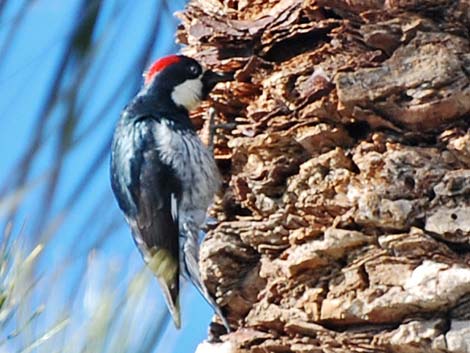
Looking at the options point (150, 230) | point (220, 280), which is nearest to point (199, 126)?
point (150, 230)

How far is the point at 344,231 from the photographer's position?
166cm

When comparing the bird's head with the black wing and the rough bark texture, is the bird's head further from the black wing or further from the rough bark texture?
the rough bark texture

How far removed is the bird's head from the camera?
2.16 metres

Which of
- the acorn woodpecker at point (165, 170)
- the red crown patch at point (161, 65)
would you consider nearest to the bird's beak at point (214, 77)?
the acorn woodpecker at point (165, 170)

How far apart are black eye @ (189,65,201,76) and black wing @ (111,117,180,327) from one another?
311 millimetres

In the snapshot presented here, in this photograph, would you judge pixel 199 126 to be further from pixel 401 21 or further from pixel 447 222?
pixel 447 222

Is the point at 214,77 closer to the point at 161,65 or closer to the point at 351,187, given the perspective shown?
the point at 351,187

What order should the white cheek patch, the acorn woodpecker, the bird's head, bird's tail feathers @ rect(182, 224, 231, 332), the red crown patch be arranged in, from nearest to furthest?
the bird's head → bird's tail feathers @ rect(182, 224, 231, 332) → the white cheek patch → the acorn woodpecker → the red crown patch

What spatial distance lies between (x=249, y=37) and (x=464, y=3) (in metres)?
0.43

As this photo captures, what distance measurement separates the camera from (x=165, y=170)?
2.72 m

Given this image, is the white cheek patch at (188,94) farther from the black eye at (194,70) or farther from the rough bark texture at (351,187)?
the rough bark texture at (351,187)

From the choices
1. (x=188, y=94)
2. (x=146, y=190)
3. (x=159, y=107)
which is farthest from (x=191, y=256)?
(x=159, y=107)

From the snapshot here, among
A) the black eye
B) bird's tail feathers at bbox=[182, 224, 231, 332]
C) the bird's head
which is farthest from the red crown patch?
bird's tail feathers at bbox=[182, 224, 231, 332]

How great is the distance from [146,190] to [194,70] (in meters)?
0.41
